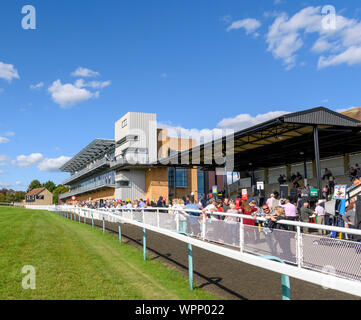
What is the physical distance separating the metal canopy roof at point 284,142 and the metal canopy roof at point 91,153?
19.5m

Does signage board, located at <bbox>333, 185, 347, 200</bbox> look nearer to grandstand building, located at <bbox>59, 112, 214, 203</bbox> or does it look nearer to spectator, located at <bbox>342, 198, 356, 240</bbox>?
spectator, located at <bbox>342, 198, 356, 240</bbox>

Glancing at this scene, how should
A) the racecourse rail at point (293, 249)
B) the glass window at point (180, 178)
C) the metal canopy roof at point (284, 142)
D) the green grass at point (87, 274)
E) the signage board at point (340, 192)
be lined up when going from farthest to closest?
1. the glass window at point (180, 178)
2. the metal canopy roof at point (284, 142)
3. the signage board at point (340, 192)
4. the green grass at point (87, 274)
5. the racecourse rail at point (293, 249)

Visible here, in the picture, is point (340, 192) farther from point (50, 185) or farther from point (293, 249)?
point (50, 185)

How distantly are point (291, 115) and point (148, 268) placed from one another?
446 inches

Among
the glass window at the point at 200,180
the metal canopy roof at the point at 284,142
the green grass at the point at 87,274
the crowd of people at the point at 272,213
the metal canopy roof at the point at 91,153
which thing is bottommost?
the green grass at the point at 87,274

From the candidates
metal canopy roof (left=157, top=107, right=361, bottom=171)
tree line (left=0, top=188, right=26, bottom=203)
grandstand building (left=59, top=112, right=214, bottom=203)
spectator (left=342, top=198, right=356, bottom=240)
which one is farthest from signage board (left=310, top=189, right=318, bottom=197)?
tree line (left=0, top=188, right=26, bottom=203)

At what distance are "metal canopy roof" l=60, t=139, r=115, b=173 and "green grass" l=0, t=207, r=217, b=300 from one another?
4046cm

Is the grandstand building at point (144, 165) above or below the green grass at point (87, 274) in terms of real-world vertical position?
above

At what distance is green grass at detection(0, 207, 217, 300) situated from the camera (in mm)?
5164

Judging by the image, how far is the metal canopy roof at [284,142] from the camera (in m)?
16.9

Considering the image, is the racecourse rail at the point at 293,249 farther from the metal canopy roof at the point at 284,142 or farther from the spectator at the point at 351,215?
the metal canopy roof at the point at 284,142

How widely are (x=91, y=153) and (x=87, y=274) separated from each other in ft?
179

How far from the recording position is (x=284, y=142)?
80.4 ft

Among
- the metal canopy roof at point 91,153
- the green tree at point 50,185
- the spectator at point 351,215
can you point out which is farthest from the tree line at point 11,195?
the spectator at point 351,215
